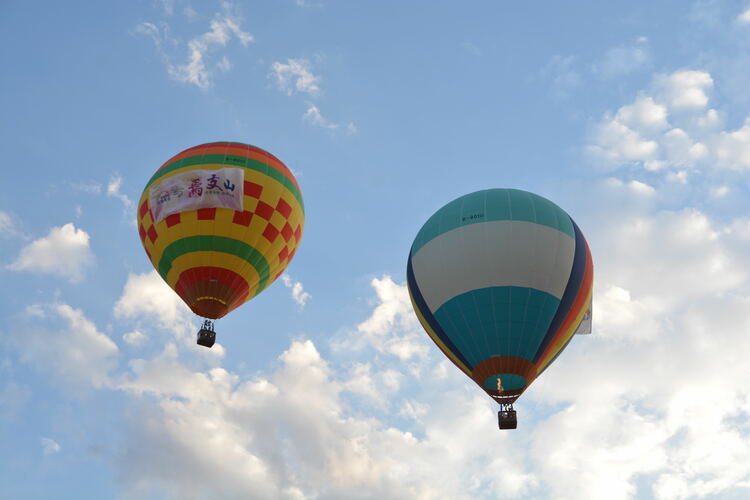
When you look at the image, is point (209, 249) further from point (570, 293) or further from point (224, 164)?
point (570, 293)

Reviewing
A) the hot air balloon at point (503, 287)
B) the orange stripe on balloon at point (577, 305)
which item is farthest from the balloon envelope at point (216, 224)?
the orange stripe on balloon at point (577, 305)

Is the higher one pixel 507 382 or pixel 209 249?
pixel 209 249

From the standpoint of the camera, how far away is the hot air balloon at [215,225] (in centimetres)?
2445

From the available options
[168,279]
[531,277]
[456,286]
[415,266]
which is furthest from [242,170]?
[531,277]

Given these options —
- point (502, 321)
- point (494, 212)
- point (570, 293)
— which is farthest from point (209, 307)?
point (570, 293)

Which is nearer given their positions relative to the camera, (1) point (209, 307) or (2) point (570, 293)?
(2) point (570, 293)

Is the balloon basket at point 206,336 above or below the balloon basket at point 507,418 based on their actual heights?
above

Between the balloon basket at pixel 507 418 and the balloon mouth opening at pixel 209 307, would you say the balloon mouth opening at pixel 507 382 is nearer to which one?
the balloon basket at pixel 507 418

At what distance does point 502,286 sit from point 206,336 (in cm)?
1085

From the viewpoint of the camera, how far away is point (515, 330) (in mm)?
22078

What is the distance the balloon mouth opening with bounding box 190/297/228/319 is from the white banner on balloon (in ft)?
11.1

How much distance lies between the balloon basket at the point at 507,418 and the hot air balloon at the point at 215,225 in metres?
10.4

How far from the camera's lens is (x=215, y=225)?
80.0ft

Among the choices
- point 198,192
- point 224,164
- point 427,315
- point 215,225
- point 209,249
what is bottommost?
point 427,315
